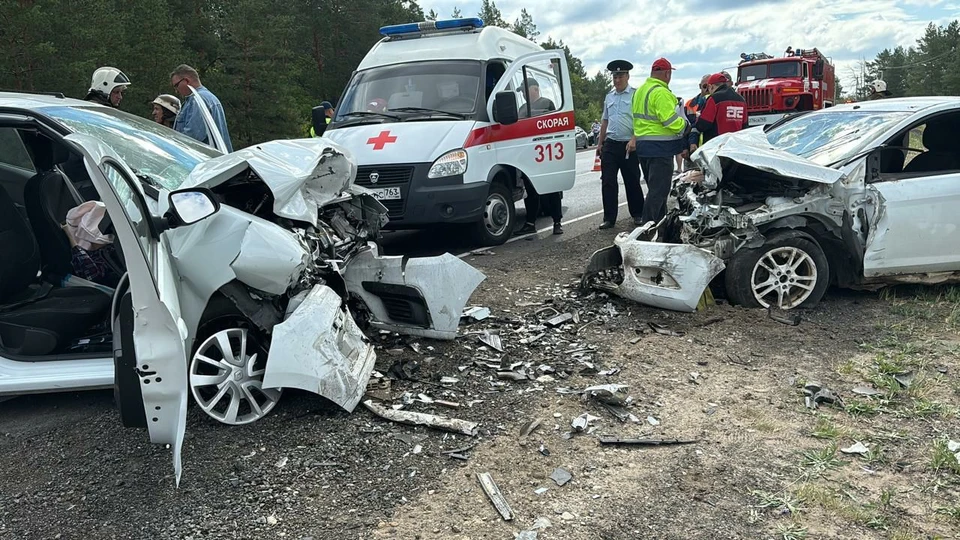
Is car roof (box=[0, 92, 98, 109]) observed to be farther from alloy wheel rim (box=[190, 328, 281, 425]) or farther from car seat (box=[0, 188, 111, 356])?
alloy wheel rim (box=[190, 328, 281, 425])

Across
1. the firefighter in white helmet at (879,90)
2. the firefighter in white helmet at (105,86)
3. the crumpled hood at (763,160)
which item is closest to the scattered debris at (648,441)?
the crumpled hood at (763,160)

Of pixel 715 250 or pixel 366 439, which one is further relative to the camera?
pixel 715 250

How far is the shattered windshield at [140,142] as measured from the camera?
3740 mm

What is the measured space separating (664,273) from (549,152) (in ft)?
12.1

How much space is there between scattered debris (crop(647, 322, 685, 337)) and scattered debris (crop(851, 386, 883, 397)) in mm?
1180

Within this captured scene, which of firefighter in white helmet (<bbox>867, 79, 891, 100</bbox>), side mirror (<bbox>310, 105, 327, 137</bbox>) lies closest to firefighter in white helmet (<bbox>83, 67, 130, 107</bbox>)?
side mirror (<bbox>310, 105, 327, 137</bbox>)

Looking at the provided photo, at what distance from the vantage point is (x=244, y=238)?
3418 mm

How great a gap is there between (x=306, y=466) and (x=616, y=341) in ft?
7.83

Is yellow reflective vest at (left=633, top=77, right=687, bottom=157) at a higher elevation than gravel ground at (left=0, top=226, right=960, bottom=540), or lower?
higher

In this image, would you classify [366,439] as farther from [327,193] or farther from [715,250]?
[715,250]

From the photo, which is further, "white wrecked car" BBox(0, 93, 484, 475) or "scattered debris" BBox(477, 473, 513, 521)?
"white wrecked car" BBox(0, 93, 484, 475)

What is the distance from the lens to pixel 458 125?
7156 millimetres

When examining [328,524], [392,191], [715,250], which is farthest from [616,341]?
[392,191]

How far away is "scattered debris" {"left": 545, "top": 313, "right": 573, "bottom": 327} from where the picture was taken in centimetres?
507
